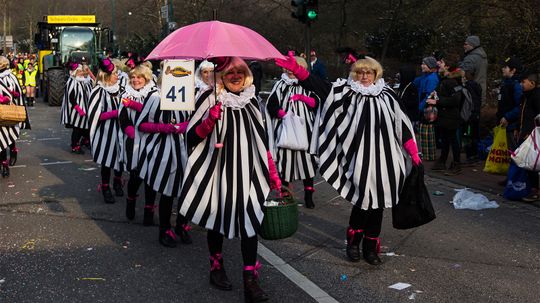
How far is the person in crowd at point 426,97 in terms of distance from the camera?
37.2 ft

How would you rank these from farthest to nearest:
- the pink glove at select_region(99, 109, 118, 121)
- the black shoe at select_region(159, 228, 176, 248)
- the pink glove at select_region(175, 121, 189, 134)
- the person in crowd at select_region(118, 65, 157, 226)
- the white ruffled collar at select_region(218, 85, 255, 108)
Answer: the pink glove at select_region(99, 109, 118, 121)
the person in crowd at select_region(118, 65, 157, 226)
the black shoe at select_region(159, 228, 176, 248)
the pink glove at select_region(175, 121, 189, 134)
the white ruffled collar at select_region(218, 85, 255, 108)

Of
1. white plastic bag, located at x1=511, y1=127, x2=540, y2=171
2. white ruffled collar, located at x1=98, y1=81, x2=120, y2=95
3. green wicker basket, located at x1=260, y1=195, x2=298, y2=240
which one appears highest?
white ruffled collar, located at x1=98, y1=81, x2=120, y2=95

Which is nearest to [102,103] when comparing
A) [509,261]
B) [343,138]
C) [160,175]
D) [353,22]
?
[160,175]

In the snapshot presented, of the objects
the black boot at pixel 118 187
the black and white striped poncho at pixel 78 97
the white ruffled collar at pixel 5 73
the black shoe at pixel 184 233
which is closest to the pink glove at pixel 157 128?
the black shoe at pixel 184 233

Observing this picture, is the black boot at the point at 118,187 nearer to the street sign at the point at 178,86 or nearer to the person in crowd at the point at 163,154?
the person in crowd at the point at 163,154

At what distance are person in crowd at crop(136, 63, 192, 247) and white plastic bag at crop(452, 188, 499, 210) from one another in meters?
3.67

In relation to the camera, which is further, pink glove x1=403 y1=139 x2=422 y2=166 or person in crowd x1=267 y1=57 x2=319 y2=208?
person in crowd x1=267 y1=57 x2=319 y2=208

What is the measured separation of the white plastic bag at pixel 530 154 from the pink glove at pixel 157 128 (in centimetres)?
439

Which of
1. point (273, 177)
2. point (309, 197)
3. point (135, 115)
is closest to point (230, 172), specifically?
point (273, 177)

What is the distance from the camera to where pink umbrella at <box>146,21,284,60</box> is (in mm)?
4191

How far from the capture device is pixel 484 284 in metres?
5.20

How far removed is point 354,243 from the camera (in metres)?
5.78

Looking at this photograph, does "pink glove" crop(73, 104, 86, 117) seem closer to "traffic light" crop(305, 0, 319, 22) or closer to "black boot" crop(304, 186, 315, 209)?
"black boot" crop(304, 186, 315, 209)

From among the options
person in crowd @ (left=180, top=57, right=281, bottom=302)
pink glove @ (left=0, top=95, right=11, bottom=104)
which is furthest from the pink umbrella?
pink glove @ (left=0, top=95, right=11, bottom=104)
